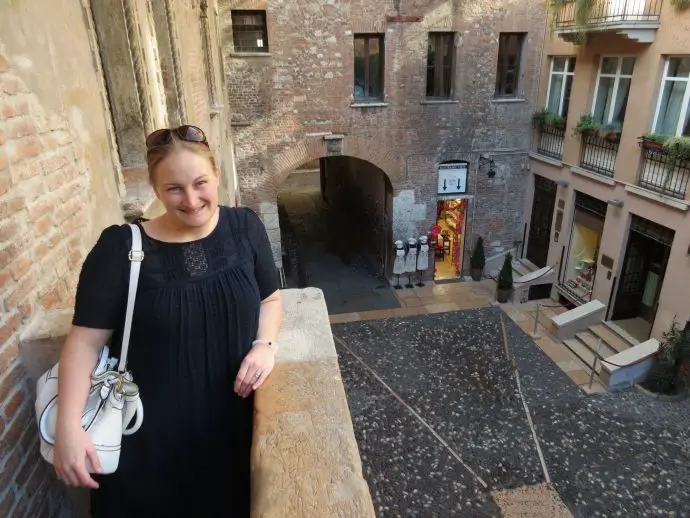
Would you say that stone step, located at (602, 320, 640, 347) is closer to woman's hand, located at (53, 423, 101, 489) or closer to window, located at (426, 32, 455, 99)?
window, located at (426, 32, 455, 99)

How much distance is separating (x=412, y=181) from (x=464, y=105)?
2360 millimetres

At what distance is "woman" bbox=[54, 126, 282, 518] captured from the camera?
157 centimetres

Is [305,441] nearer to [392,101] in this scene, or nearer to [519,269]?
[392,101]

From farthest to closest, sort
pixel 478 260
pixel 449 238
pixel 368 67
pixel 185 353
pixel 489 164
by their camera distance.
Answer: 1. pixel 449 238
2. pixel 478 260
3. pixel 489 164
4. pixel 368 67
5. pixel 185 353

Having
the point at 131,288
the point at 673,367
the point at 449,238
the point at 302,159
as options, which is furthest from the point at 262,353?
the point at 449,238

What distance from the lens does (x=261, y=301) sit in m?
2.00

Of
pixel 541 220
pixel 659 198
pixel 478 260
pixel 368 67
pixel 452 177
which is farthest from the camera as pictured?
pixel 478 260

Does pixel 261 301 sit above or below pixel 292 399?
above

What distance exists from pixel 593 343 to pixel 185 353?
1058 cm

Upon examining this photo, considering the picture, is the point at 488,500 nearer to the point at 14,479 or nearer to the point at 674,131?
the point at 14,479

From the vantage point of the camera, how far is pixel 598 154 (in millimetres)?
11188

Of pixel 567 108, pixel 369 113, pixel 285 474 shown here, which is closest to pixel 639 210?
pixel 567 108

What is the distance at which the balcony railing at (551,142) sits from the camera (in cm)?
1244

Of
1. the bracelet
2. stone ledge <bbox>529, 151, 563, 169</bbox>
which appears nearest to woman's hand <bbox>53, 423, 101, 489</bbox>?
the bracelet
